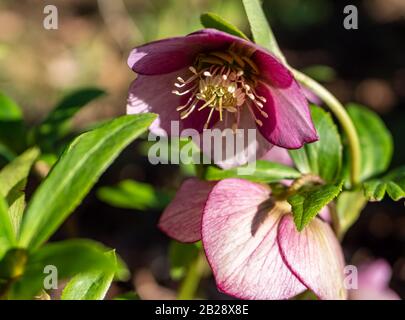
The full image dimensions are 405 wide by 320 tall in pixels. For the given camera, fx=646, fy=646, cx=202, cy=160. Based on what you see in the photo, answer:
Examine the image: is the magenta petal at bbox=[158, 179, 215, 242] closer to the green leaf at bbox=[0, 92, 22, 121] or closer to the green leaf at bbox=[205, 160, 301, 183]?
the green leaf at bbox=[205, 160, 301, 183]

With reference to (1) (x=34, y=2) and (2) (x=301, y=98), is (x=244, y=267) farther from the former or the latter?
(1) (x=34, y=2)

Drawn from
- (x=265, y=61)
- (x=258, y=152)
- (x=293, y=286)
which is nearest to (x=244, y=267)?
(x=293, y=286)

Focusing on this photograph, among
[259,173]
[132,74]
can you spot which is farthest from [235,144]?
[132,74]

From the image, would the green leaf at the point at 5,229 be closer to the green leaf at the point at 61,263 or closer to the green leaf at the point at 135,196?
the green leaf at the point at 61,263

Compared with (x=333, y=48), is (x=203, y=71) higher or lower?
higher

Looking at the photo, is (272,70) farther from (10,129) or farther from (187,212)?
(10,129)
